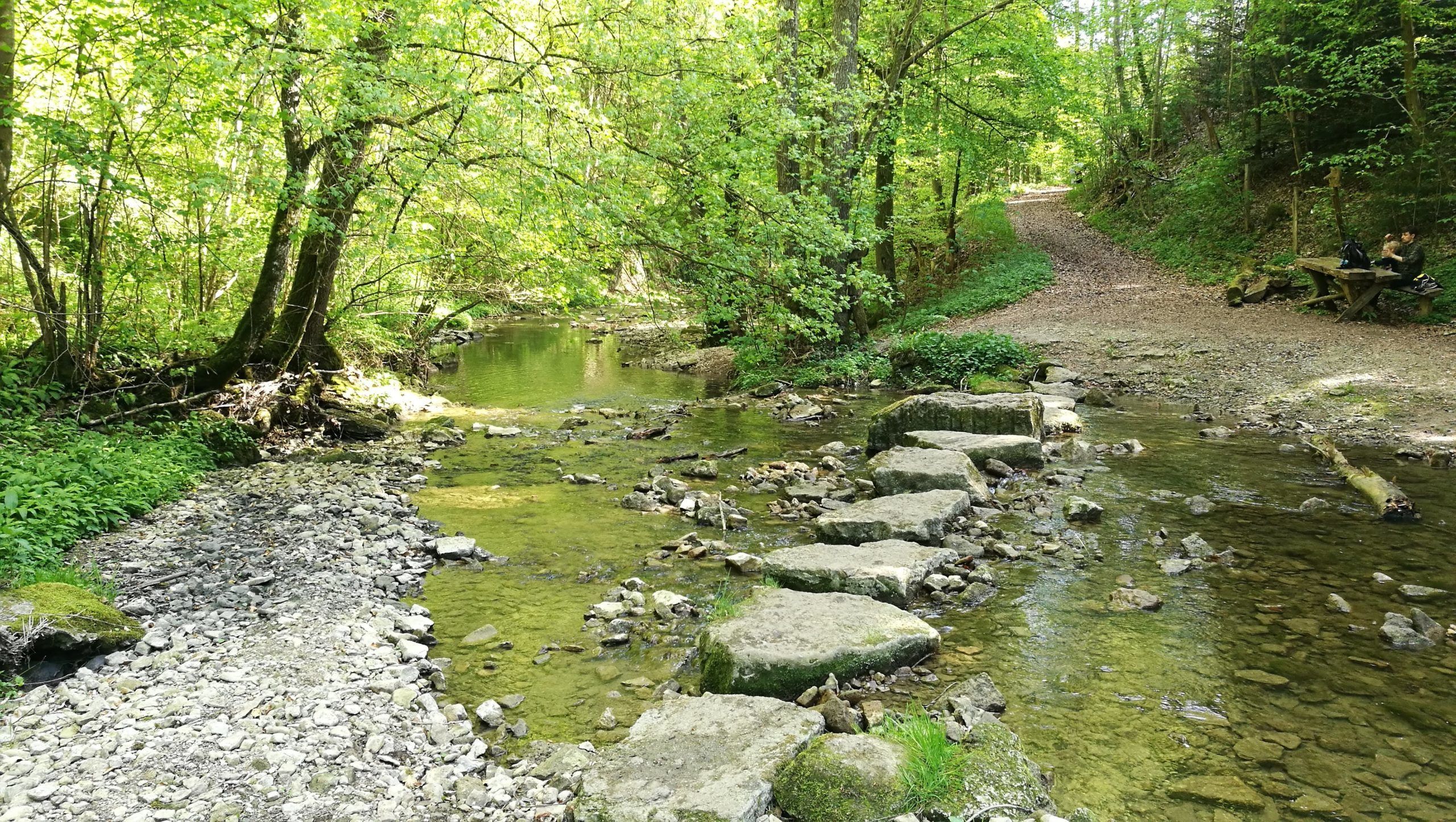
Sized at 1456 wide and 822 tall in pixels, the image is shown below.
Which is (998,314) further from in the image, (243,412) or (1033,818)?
(1033,818)

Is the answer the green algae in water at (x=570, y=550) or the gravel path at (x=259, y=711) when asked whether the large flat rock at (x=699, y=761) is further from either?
the green algae in water at (x=570, y=550)

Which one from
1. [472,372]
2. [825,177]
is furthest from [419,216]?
[472,372]

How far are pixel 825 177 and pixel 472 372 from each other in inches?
442

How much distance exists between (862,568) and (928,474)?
8.12 feet

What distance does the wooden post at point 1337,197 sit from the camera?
1744 cm

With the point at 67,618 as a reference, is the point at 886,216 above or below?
above

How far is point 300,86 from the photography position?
8258mm

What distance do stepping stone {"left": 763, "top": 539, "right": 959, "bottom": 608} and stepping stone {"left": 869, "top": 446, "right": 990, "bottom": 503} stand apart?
1572mm

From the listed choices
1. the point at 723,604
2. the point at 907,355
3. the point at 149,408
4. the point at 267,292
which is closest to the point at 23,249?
the point at 149,408

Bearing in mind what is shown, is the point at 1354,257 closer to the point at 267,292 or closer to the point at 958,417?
the point at 958,417

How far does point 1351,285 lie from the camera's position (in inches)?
612

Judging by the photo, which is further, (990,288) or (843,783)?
(990,288)

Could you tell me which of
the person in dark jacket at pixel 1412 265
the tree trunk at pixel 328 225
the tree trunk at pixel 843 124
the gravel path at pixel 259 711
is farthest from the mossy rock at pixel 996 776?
the person in dark jacket at pixel 1412 265

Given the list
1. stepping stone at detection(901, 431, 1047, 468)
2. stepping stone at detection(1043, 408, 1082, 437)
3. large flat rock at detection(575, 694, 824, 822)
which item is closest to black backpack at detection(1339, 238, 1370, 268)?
stepping stone at detection(1043, 408, 1082, 437)
